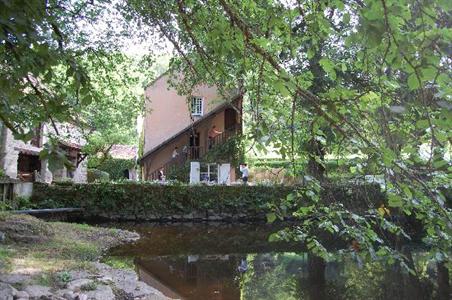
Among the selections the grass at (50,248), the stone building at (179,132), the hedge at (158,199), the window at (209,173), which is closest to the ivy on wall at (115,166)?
the stone building at (179,132)

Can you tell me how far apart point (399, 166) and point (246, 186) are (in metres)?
17.6

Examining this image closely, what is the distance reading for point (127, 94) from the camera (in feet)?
48.4

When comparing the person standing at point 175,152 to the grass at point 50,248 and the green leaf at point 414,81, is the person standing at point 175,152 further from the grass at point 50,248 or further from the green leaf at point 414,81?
the green leaf at point 414,81

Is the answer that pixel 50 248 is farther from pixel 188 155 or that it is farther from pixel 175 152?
pixel 175 152

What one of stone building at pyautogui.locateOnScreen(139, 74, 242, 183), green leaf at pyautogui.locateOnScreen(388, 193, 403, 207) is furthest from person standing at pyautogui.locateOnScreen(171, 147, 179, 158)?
green leaf at pyautogui.locateOnScreen(388, 193, 403, 207)

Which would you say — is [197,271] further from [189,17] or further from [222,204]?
[222,204]

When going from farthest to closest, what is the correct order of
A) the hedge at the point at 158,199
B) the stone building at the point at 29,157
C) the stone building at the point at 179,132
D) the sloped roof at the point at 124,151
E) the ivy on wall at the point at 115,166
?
the sloped roof at the point at 124,151, the ivy on wall at the point at 115,166, the stone building at the point at 179,132, the hedge at the point at 158,199, the stone building at the point at 29,157

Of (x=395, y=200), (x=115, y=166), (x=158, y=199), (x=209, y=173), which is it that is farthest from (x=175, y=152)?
(x=395, y=200)

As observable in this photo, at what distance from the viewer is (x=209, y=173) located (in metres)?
26.4

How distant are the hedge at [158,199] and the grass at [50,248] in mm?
5235

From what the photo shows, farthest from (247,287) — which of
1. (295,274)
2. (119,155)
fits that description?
(119,155)

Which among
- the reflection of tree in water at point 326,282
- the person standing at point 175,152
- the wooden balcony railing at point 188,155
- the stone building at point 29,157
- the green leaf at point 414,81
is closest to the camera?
the green leaf at point 414,81

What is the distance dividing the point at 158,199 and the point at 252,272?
367 inches

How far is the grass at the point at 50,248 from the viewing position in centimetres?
688
